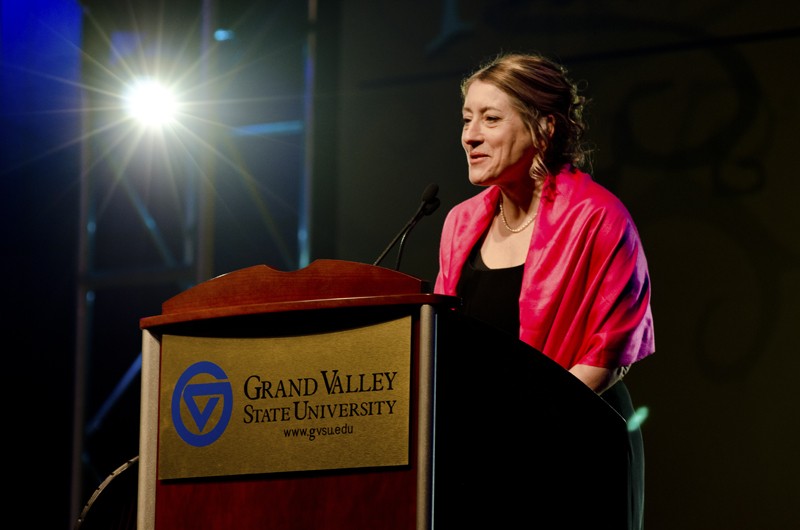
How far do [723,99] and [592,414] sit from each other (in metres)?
1.59

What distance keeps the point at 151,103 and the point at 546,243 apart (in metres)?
2.58

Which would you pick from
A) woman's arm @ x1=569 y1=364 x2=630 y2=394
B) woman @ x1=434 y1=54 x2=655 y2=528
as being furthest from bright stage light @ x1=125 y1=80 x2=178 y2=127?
woman's arm @ x1=569 y1=364 x2=630 y2=394

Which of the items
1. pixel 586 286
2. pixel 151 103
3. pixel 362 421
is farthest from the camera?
pixel 151 103

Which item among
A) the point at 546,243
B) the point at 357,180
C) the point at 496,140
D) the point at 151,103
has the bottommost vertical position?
the point at 546,243

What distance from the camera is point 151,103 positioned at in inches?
158

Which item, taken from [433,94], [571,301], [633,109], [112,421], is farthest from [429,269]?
[112,421]

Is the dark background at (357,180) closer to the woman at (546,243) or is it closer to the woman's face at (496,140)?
the woman at (546,243)

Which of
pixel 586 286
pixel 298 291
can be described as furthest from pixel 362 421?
pixel 586 286

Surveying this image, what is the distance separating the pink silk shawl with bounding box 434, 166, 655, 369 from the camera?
5.83ft

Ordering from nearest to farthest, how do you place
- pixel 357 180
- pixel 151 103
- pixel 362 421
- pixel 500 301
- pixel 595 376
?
pixel 362 421, pixel 595 376, pixel 500 301, pixel 357 180, pixel 151 103

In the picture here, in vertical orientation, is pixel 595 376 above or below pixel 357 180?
below

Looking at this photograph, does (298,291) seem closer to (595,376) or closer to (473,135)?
(595,376)

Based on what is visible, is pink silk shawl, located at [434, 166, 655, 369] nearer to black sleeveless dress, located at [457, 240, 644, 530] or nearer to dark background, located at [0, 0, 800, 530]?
black sleeveless dress, located at [457, 240, 644, 530]

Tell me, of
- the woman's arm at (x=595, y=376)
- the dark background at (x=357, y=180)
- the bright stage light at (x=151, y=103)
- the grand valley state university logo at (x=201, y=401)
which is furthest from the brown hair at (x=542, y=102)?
the bright stage light at (x=151, y=103)
